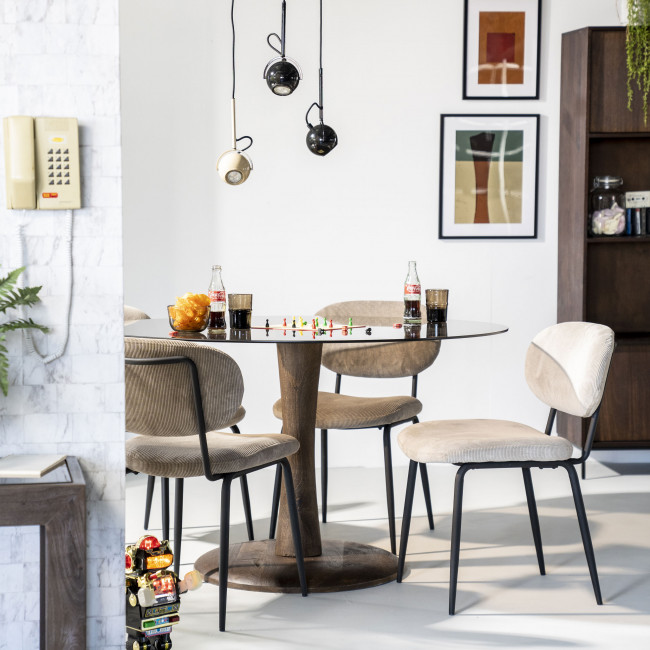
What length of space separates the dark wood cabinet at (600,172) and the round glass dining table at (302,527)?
150 centimetres

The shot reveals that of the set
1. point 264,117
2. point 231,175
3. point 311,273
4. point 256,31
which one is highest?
point 256,31

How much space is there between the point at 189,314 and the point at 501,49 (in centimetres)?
245

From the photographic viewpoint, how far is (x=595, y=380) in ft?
8.79

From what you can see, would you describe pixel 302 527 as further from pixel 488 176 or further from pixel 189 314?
pixel 488 176

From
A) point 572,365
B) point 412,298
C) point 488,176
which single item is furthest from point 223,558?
point 488,176

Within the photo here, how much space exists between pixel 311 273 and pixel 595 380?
6.70 feet

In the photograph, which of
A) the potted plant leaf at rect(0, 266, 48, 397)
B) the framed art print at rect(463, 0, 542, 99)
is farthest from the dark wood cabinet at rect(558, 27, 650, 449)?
the potted plant leaf at rect(0, 266, 48, 397)

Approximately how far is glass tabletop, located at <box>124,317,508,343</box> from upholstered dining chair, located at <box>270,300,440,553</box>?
305 millimetres

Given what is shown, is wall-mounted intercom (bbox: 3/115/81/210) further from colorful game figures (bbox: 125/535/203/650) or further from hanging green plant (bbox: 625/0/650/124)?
hanging green plant (bbox: 625/0/650/124)

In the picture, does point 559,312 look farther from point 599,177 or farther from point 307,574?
point 307,574

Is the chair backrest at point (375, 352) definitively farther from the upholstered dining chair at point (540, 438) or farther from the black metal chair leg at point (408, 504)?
the black metal chair leg at point (408, 504)

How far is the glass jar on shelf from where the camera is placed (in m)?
4.34

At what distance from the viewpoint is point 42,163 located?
1671mm

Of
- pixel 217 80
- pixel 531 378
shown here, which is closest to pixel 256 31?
pixel 217 80
